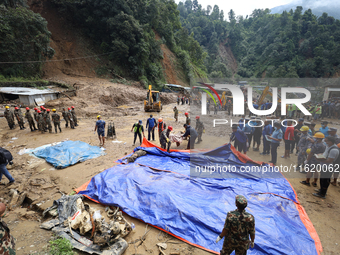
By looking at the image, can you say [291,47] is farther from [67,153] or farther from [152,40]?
[67,153]

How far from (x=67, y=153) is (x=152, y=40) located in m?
31.0

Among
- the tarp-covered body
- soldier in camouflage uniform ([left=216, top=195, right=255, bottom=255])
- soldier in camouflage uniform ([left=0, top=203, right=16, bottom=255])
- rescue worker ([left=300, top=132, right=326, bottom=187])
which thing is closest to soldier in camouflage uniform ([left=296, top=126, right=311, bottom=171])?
rescue worker ([left=300, top=132, right=326, bottom=187])

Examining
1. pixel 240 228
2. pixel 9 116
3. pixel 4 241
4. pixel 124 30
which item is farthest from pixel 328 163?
pixel 124 30

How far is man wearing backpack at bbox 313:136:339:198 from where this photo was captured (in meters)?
4.75

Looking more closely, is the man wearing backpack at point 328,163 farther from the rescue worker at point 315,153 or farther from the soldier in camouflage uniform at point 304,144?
the soldier in camouflage uniform at point 304,144

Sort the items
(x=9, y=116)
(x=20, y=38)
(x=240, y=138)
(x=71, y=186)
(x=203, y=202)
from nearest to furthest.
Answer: (x=203, y=202), (x=71, y=186), (x=240, y=138), (x=9, y=116), (x=20, y=38)

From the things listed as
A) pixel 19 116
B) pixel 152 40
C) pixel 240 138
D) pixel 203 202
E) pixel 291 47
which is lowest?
pixel 203 202

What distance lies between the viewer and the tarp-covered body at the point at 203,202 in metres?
3.46

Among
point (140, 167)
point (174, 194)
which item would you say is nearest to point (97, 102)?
point (140, 167)

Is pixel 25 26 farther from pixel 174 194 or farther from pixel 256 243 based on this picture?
pixel 256 243

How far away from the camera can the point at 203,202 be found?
14.2 feet

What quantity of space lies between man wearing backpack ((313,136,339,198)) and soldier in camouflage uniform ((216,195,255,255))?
12.6 feet

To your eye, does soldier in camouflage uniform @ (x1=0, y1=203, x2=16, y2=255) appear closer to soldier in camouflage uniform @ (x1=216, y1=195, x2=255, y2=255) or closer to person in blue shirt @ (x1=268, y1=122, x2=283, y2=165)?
soldier in camouflage uniform @ (x1=216, y1=195, x2=255, y2=255)

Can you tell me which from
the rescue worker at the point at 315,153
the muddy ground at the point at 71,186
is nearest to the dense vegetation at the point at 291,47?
the muddy ground at the point at 71,186
